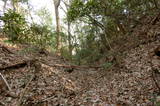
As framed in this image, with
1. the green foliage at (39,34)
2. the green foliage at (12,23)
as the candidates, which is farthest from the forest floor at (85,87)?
the green foliage at (39,34)

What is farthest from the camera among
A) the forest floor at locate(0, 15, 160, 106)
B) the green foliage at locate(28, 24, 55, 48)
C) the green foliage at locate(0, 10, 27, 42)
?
the green foliage at locate(28, 24, 55, 48)

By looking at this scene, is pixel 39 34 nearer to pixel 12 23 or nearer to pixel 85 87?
pixel 12 23

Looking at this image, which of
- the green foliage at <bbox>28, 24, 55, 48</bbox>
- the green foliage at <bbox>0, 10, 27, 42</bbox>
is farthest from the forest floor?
the green foliage at <bbox>28, 24, 55, 48</bbox>

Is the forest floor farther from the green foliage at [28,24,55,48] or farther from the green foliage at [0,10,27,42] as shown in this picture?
the green foliage at [28,24,55,48]

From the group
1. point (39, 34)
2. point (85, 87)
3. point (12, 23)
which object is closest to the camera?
point (85, 87)

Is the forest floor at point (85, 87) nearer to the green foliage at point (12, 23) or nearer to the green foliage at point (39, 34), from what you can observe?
the green foliage at point (12, 23)

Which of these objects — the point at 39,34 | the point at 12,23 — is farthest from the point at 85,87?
the point at 39,34

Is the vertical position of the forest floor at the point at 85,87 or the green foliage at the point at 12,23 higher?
the green foliage at the point at 12,23

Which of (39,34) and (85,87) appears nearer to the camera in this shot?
(85,87)

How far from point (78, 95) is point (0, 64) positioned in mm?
3563

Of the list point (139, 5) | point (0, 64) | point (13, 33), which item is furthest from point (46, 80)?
point (139, 5)

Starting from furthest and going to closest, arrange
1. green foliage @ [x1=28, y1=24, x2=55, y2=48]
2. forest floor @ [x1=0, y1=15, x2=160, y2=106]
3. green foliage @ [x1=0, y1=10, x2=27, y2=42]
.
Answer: green foliage @ [x1=28, y1=24, x2=55, y2=48]
green foliage @ [x1=0, y1=10, x2=27, y2=42]
forest floor @ [x1=0, y1=15, x2=160, y2=106]

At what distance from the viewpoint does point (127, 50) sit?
9.38 m

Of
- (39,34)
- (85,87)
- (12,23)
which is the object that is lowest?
(85,87)
